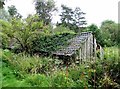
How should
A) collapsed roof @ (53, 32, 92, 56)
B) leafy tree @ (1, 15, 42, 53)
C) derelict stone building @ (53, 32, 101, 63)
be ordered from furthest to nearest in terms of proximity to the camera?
leafy tree @ (1, 15, 42, 53) → collapsed roof @ (53, 32, 92, 56) → derelict stone building @ (53, 32, 101, 63)

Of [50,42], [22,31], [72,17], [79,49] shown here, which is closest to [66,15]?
[72,17]

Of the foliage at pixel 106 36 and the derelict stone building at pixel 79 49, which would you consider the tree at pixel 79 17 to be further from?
the derelict stone building at pixel 79 49

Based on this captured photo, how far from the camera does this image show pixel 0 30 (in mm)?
13953

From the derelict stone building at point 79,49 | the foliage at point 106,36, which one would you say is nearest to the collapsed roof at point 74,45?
the derelict stone building at point 79,49

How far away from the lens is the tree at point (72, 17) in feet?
109

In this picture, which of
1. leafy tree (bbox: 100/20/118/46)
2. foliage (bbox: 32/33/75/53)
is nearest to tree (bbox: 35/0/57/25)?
leafy tree (bbox: 100/20/118/46)

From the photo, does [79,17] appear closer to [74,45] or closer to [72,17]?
[72,17]

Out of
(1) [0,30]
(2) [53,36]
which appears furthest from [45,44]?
(1) [0,30]

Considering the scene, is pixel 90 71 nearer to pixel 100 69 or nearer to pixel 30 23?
pixel 100 69

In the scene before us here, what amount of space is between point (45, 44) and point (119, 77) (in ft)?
25.4

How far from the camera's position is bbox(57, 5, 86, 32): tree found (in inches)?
1305

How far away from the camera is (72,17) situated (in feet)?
112

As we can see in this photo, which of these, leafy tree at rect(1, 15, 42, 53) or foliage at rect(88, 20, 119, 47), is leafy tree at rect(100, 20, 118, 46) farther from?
leafy tree at rect(1, 15, 42, 53)

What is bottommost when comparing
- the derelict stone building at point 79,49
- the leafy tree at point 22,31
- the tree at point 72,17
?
the derelict stone building at point 79,49
